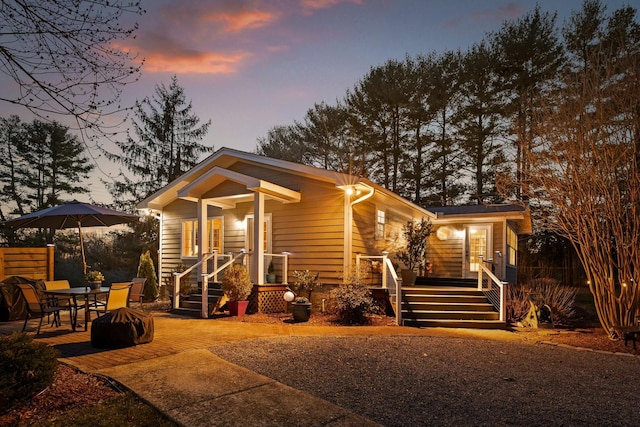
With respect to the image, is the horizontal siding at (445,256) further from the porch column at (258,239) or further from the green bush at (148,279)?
the green bush at (148,279)

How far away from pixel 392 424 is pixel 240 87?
34.9 ft

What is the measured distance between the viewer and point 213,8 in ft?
21.8

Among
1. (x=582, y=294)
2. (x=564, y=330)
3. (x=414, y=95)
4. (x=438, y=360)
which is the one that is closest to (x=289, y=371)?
(x=438, y=360)

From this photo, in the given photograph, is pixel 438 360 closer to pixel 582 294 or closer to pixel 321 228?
pixel 321 228

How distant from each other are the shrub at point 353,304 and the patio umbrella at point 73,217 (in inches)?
200

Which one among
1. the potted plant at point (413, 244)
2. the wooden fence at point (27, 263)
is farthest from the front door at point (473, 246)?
the wooden fence at point (27, 263)

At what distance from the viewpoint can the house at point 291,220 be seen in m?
10.9

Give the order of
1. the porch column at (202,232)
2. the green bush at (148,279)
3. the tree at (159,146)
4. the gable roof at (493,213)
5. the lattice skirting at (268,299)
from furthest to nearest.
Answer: the tree at (159,146), the green bush at (148,279), the gable roof at (493,213), the porch column at (202,232), the lattice skirting at (268,299)

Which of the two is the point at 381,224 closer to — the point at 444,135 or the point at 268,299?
the point at 268,299

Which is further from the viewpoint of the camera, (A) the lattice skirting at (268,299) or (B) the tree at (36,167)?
(B) the tree at (36,167)

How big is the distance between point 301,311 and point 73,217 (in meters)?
5.67

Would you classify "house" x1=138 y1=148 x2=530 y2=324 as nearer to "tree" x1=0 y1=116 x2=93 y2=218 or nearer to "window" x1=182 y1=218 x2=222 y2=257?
"window" x1=182 y1=218 x2=222 y2=257

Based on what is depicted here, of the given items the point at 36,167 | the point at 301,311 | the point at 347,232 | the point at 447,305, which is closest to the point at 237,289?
the point at 301,311

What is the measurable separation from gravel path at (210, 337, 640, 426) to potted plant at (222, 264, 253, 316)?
292 cm
